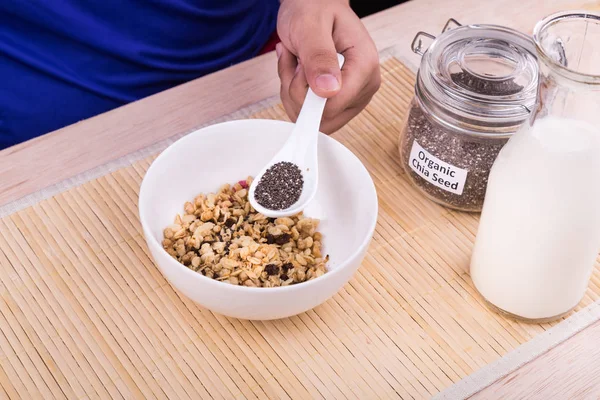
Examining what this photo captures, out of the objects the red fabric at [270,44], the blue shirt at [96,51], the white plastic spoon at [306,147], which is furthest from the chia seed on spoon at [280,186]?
the red fabric at [270,44]

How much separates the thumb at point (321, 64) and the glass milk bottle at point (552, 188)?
0.89 feet

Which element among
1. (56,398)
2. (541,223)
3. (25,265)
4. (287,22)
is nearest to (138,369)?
(56,398)

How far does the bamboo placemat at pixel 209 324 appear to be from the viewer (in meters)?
0.85

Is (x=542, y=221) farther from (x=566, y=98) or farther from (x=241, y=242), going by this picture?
(x=241, y=242)

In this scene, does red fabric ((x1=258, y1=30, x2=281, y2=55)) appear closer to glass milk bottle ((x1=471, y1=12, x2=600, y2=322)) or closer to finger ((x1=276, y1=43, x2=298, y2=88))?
finger ((x1=276, y1=43, x2=298, y2=88))

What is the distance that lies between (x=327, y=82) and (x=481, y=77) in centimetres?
22

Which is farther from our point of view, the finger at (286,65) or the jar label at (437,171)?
the finger at (286,65)

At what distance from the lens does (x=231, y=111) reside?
1.21 m

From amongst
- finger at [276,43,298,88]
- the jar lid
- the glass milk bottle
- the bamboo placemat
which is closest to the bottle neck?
the glass milk bottle

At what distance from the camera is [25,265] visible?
3.16ft

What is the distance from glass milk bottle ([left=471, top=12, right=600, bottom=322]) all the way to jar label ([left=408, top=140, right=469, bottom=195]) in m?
0.12

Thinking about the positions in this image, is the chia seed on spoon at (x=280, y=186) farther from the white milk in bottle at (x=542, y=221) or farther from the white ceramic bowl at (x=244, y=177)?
the white milk in bottle at (x=542, y=221)

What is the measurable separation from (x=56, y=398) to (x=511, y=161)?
0.61 meters

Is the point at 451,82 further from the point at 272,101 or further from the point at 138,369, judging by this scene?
the point at 138,369
